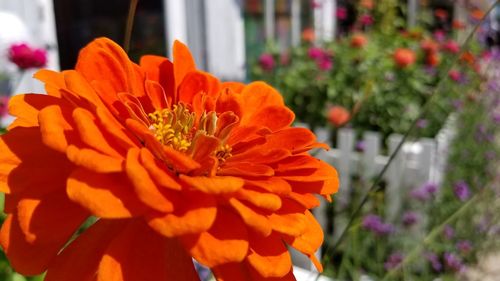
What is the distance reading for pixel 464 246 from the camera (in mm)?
1938

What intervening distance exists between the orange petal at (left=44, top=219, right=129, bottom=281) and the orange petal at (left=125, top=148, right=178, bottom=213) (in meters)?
0.06

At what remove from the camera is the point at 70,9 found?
2043 mm

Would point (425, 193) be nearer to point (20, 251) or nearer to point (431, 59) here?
point (431, 59)

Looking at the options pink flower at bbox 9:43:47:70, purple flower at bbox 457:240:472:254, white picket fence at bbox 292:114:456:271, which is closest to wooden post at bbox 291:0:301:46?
white picket fence at bbox 292:114:456:271

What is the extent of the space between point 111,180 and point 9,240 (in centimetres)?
8

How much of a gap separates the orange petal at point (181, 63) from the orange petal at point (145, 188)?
0.19 m

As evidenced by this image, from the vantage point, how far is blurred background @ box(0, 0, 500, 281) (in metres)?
1.81

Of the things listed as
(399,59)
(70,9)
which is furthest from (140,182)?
(399,59)

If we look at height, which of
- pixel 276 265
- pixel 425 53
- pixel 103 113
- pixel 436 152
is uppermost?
pixel 103 113

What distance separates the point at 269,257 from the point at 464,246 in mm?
1835

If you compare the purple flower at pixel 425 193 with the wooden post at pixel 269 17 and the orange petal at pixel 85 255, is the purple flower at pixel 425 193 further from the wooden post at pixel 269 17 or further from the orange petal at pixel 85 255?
the wooden post at pixel 269 17

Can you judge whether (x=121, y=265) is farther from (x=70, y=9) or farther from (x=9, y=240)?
(x=70, y=9)

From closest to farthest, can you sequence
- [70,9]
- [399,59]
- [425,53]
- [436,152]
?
[70,9] < [436,152] < [399,59] < [425,53]

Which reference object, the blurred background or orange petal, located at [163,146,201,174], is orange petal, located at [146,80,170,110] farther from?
the blurred background
